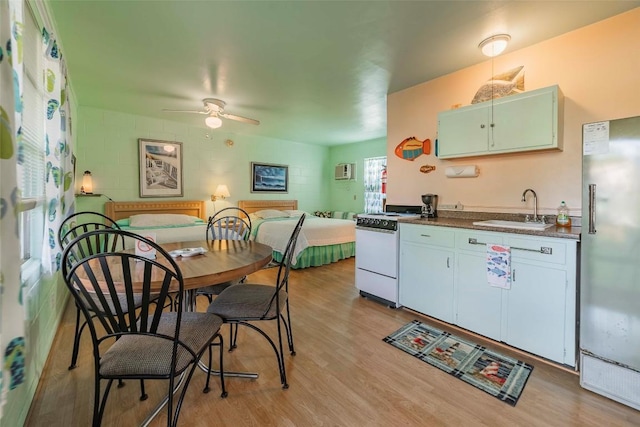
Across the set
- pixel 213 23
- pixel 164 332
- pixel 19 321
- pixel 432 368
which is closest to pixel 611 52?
pixel 432 368

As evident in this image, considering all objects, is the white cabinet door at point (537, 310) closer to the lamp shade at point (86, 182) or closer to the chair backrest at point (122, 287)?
the chair backrest at point (122, 287)

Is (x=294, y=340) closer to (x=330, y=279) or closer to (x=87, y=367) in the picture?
(x=87, y=367)

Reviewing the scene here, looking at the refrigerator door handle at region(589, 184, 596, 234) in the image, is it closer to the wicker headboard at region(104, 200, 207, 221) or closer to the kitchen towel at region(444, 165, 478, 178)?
the kitchen towel at region(444, 165, 478, 178)

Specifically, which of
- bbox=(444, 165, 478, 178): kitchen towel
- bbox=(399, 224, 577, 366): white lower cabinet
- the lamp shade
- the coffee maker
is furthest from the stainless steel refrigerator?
the lamp shade

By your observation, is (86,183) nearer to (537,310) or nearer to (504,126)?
(504,126)

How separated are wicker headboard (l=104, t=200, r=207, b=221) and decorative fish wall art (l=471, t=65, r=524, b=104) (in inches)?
185

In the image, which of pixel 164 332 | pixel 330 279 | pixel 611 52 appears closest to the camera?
pixel 164 332

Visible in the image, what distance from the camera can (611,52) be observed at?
2.10 m

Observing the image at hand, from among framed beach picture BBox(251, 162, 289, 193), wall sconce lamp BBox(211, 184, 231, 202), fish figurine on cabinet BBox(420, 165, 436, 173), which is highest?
framed beach picture BBox(251, 162, 289, 193)

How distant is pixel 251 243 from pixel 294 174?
459cm

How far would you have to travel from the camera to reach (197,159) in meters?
5.39

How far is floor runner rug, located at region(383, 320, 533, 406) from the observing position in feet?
5.82

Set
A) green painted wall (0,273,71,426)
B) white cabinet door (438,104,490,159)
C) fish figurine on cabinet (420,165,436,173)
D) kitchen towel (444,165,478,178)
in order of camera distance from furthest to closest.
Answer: fish figurine on cabinet (420,165,436,173)
kitchen towel (444,165,478,178)
white cabinet door (438,104,490,159)
green painted wall (0,273,71,426)

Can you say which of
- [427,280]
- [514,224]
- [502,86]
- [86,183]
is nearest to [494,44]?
[502,86]
